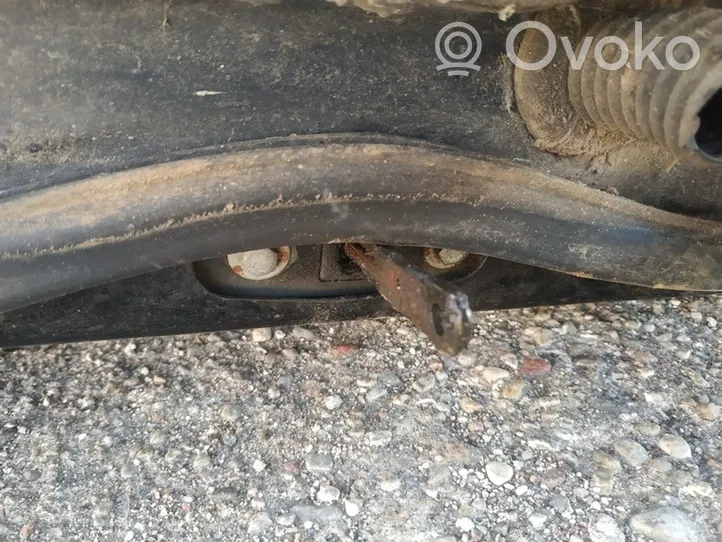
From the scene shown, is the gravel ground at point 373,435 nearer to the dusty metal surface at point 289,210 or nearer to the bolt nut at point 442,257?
the bolt nut at point 442,257

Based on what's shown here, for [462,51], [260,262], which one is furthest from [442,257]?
[462,51]

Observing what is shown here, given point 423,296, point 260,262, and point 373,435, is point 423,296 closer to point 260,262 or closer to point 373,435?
point 260,262

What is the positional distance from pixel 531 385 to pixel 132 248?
0.87m

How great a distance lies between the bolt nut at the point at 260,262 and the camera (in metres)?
1.15

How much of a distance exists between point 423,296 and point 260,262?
14.8 inches

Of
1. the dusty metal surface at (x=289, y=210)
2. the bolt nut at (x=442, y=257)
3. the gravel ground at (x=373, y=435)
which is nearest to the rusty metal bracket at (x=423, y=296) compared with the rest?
the dusty metal surface at (x=289, y=210)

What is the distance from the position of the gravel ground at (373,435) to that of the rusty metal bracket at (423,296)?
0.40 m

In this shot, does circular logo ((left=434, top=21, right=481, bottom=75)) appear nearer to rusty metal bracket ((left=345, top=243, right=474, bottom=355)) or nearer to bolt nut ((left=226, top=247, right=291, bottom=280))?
rusty metal bracket ((left=345, top=243, right=474, bottom=355))

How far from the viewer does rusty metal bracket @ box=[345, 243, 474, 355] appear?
820 mm

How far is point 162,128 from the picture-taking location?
2.82 ft

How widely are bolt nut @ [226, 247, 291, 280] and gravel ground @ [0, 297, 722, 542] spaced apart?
12.1 inches

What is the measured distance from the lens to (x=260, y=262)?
117 cm

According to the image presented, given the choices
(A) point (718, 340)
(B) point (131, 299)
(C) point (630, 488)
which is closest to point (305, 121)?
(B) point (131, 299)

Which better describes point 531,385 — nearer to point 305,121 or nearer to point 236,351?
point 236,351
